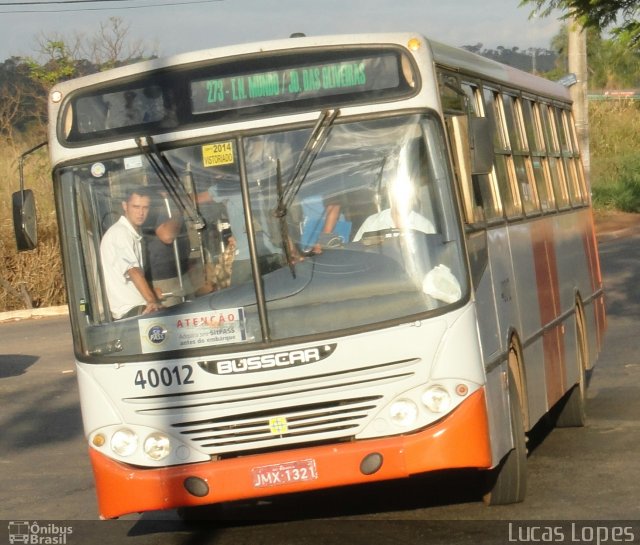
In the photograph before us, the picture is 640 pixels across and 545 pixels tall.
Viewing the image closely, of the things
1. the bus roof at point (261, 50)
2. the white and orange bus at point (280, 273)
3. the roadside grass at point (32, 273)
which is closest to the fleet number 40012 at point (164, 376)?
the white and orange bus at point (280, 273)

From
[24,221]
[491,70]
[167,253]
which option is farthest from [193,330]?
[491,70]

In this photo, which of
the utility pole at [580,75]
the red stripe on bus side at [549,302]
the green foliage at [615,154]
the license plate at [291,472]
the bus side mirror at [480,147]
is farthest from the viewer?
the green foliage at [615,154]

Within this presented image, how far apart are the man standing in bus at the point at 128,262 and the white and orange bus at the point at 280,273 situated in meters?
0.03

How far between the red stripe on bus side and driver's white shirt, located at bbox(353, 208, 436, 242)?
259 centimetres

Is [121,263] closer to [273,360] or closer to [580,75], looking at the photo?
[273,360]

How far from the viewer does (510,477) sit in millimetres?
7773

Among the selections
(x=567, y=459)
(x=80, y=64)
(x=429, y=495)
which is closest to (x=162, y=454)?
(x=429, y=495)

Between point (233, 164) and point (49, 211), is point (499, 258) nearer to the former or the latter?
point (233, 164)

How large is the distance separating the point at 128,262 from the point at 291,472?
1503 millimetres

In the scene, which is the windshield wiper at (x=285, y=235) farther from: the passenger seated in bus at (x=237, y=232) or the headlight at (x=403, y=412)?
the headlight at (x=403, y=412)

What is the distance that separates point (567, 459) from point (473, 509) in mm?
1699

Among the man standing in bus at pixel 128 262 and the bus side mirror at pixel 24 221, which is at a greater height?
the bus side mirror at pixel 24 221

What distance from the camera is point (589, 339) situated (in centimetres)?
1184

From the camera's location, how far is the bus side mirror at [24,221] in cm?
766
